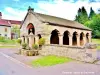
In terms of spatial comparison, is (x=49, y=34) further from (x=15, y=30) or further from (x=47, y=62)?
(x=15, y=30)

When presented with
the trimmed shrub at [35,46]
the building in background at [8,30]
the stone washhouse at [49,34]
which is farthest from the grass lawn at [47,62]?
the building in background at [8,30]

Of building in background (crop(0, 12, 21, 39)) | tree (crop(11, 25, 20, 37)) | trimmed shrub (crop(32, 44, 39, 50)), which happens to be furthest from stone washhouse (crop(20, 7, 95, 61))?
tree (crop(11, 25, 20, 37))

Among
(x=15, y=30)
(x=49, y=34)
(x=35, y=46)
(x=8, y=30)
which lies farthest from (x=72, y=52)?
(x=15, y=30)

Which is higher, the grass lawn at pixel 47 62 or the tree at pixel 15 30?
the tree at pixel 15 30

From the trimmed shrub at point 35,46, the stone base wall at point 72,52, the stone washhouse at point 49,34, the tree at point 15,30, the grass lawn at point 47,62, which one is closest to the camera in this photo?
the grass lawn at point 47,62

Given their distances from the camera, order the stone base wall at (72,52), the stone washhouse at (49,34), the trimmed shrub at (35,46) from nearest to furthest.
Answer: the stone base wall at (72,52) → the stone washhouse at (49,34) → the trimmed shrub at (35,46)

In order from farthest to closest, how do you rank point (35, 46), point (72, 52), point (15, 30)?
1. point (15, 30)
2. point (35, 46)
3. point (72, 52)

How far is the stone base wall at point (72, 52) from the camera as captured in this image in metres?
12.4

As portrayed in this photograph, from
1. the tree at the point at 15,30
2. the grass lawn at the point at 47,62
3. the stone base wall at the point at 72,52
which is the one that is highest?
the tree at the point at 15,30

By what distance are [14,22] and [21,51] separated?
35.4m

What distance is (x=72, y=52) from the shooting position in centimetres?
1402

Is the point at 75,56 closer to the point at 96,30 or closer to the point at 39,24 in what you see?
the point at 39,24

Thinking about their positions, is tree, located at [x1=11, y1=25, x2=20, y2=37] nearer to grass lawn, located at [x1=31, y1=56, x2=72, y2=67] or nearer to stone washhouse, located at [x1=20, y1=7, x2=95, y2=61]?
stone washhouse, located at [x1=20, y1=7, x2=95, y2=61]

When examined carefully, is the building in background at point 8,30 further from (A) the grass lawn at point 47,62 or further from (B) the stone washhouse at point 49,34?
(A) the grass lawn at point 47,62
